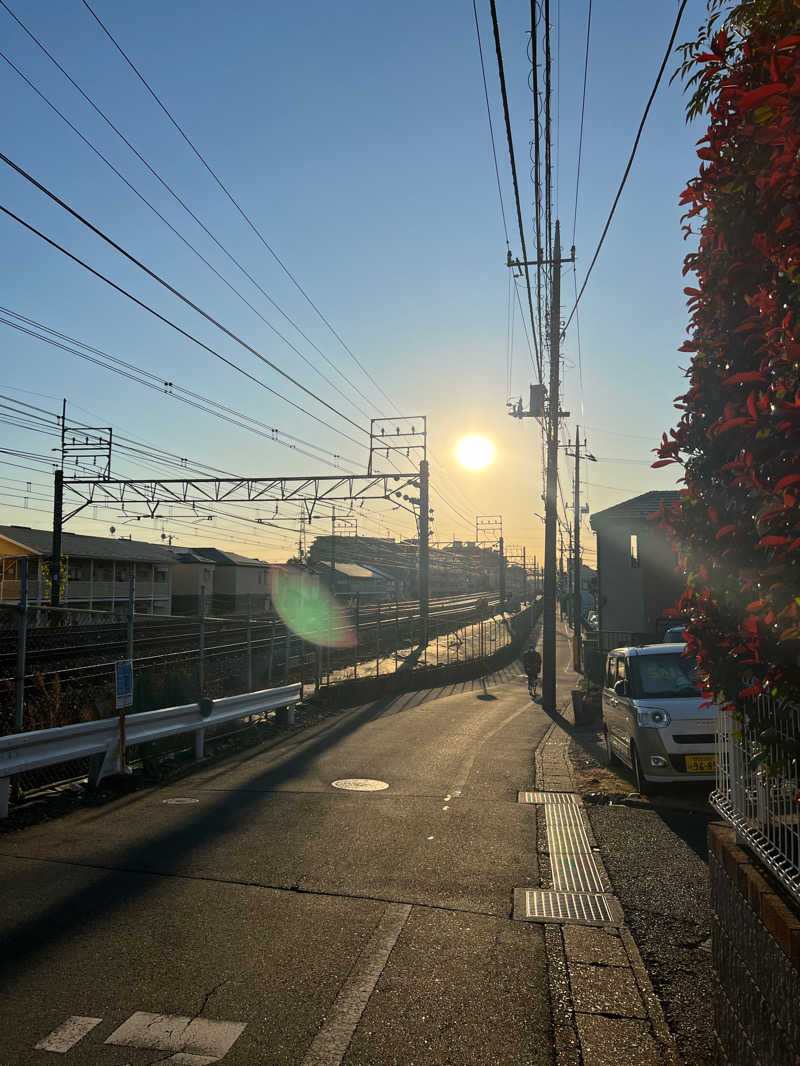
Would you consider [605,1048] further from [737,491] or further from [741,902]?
[737,491]

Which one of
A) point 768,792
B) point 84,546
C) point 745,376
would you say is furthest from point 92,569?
point 745,376

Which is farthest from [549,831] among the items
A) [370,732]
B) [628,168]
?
[628,168]

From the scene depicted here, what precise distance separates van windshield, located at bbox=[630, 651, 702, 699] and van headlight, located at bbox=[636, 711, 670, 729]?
1.34 ft

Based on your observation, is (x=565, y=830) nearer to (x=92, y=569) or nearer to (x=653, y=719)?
(x=653, y=719)

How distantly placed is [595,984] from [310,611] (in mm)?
34635

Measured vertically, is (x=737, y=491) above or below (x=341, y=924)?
above

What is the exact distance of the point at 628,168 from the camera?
10000 millimetres

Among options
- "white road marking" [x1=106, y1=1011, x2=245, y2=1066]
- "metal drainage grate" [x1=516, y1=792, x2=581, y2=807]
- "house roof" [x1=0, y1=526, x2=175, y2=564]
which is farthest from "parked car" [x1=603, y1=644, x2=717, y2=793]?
"house roof" [x1=0, y1=526, x2=175, y2=564]

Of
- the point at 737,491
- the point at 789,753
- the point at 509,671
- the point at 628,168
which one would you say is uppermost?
the point at 628,168

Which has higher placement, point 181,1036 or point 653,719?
point 653,719

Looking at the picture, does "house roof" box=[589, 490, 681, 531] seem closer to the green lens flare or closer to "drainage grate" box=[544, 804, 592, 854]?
the green lens flare

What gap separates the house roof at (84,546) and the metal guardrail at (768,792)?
4086 centimetres

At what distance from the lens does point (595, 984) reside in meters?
4.48

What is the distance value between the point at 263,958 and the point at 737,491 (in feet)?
12.7
